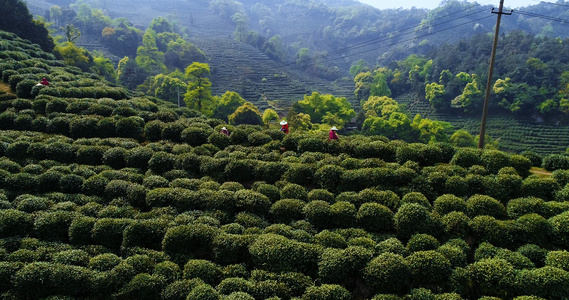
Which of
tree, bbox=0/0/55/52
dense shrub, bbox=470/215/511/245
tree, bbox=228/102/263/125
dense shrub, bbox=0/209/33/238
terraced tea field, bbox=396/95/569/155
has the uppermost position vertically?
tree, bbox=0/0/55/52

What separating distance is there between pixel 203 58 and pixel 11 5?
166 feet

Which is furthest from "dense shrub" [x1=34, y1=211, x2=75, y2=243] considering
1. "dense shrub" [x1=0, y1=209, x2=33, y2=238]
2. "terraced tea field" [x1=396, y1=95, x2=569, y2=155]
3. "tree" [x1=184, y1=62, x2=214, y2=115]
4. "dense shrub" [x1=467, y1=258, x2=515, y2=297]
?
"terraced tea field" [x1=396, y1=95, x2=569, y2=155]

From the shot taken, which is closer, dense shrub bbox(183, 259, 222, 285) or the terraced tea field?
dense shrub bbox(183, 259, 222, 285)

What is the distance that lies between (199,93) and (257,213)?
36.9 meters

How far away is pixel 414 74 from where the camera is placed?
7375 centimetres

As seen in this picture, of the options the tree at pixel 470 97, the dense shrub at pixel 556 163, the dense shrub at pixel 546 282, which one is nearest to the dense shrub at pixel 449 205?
the dense shrub at pixel 546 282

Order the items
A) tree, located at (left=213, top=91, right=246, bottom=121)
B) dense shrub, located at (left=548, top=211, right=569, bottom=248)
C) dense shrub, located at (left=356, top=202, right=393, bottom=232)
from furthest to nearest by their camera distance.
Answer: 1. tree, located at (left=213, top=91, right=246, bottom=121)
2. dense shrub, located at (left=356, top=202, right=393, bottom=232)
3. dense shrub, located at (left=548, top=211, right=569, bottom=248)

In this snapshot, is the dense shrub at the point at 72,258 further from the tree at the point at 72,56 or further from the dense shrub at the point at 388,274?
the tree at the point at 72,56

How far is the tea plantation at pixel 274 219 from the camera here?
787 centimetres

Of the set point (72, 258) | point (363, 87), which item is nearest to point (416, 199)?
point (72, 258)

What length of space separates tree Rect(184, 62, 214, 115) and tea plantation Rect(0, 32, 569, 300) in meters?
30.3

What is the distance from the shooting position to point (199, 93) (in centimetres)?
4528

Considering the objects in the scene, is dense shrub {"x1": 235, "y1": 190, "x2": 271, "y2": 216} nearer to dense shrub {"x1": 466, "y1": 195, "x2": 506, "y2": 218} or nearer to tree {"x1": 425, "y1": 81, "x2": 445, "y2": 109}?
dense shrub {"x1": 466, "y1": 195, "x2": 506, "y2": 218}

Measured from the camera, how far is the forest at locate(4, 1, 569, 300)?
7891mm
